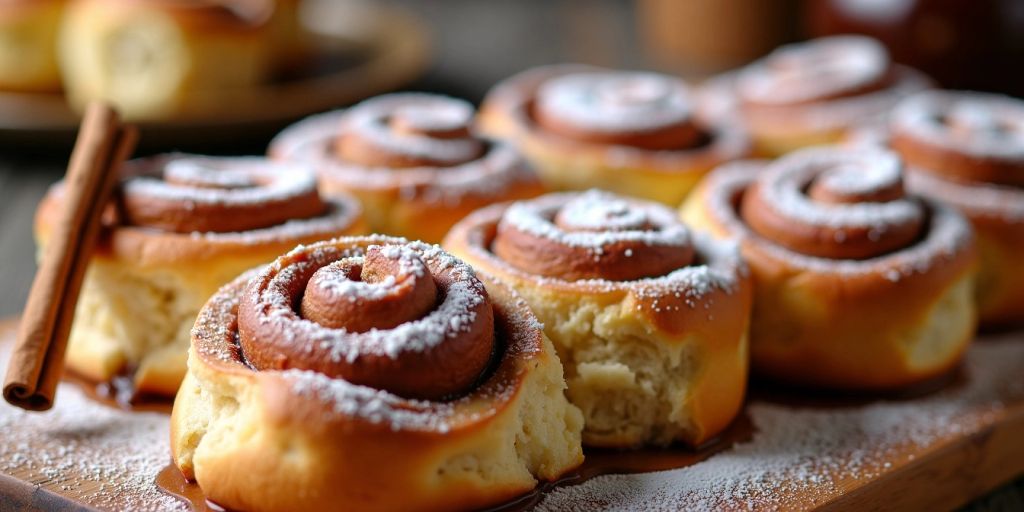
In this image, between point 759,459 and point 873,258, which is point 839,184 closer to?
point 873,258

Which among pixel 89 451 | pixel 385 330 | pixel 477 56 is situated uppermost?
pixel 385 330

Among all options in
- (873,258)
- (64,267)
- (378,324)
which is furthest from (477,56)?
(378,324)

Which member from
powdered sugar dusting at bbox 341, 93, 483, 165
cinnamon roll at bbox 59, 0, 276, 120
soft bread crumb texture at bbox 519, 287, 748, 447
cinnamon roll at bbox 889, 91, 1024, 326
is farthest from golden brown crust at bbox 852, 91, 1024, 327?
cinnamon roll at bbox 59, 0, 276, 120

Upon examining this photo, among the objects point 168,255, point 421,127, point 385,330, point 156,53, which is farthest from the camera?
point 156,53

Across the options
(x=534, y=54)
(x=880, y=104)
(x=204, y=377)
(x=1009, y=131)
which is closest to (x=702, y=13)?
(x=534, y=54)

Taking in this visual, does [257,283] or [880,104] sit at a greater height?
[257,283]

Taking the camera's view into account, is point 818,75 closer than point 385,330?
No

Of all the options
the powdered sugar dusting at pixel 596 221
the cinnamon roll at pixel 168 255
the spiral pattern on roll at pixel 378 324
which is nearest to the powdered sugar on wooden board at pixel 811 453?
the spiral pattern on roll at pixel 378 324

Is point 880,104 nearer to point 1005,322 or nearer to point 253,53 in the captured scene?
point 1005,322
